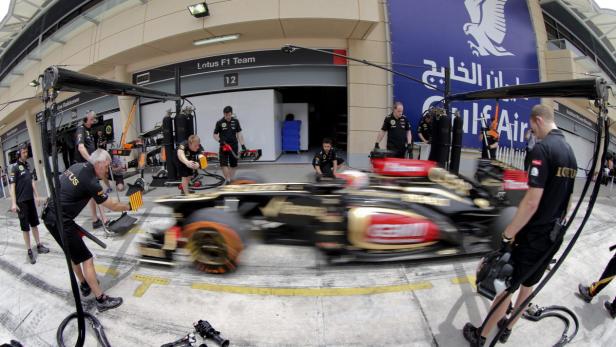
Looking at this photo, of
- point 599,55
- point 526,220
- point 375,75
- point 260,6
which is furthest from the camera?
point 599,55

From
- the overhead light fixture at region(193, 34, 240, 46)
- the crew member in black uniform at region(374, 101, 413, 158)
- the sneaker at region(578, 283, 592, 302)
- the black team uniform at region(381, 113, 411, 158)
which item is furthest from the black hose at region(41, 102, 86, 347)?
the overhead light fixture at region(193, 34, 240, 46)

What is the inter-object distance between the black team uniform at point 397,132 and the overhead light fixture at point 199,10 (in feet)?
20.0

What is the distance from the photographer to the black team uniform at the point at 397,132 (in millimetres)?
6156

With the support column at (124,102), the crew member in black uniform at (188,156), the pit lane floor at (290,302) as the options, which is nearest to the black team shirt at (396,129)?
the pit lane floor at (290,302)

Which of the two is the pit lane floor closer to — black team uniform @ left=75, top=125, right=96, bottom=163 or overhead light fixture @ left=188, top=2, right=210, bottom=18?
black team uniform @ left=75, top=125, right=96, bottom=163

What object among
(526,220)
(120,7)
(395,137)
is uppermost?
(120,7)

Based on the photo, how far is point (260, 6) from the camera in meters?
8.14

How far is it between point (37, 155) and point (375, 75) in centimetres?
2057

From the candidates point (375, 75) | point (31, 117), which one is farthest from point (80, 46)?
point (375, 75)

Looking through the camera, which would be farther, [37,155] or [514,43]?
[37,155]

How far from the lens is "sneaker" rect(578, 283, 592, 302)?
2.71 meters

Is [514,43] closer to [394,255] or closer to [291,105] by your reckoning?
[291,105]

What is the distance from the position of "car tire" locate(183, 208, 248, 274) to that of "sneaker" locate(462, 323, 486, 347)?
2063 mm

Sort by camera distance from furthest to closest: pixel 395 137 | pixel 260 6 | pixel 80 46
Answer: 1. pixel 80 46
2. pixel 260 6
3. pixel 395 137
